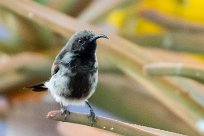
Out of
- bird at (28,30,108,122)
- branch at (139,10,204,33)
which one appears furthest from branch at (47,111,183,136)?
branch at (139,10,204,33)

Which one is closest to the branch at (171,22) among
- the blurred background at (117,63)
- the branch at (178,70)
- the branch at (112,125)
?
the blurred background at (117,63)


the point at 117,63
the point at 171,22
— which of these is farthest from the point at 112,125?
the point at 171,22

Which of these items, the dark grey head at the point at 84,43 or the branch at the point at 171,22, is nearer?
the dark grey head at the point at 84,43

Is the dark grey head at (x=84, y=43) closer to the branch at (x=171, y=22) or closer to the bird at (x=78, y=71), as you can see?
the bird at (x=78, y=71)

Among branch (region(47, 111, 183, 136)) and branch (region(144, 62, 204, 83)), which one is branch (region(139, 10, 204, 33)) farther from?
branch (region(47, 111, 183, 136))

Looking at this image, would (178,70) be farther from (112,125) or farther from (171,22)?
(171,22)
